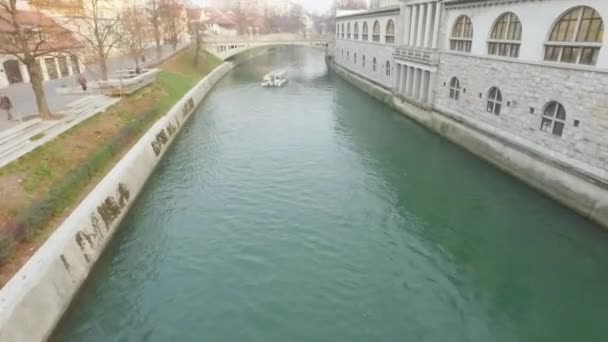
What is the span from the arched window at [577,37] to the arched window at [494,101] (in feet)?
17.6

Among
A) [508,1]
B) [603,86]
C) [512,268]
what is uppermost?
[508,1]

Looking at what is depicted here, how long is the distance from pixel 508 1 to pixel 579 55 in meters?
8.01

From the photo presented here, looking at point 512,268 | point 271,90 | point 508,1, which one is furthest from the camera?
point 271,90

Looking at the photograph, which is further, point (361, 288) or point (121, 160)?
point (121, 160)

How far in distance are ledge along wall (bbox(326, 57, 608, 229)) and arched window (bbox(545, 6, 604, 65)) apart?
6.13 m

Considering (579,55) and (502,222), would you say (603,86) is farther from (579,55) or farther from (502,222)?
(502,222)

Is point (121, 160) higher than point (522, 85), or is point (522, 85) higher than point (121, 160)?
point (522, 85)

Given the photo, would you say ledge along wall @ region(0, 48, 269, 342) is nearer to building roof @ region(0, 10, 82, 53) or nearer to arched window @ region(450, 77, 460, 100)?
building roof @ region(0, 10, 82, 53)

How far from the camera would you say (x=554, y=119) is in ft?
76.4

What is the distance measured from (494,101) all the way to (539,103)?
16.4ft

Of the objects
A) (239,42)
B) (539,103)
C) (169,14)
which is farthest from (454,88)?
(239,42)

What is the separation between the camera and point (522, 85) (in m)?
25.8

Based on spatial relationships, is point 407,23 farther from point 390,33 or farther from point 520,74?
point 520,74

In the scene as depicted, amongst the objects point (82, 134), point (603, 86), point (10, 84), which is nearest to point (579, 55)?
point (603, 86)
